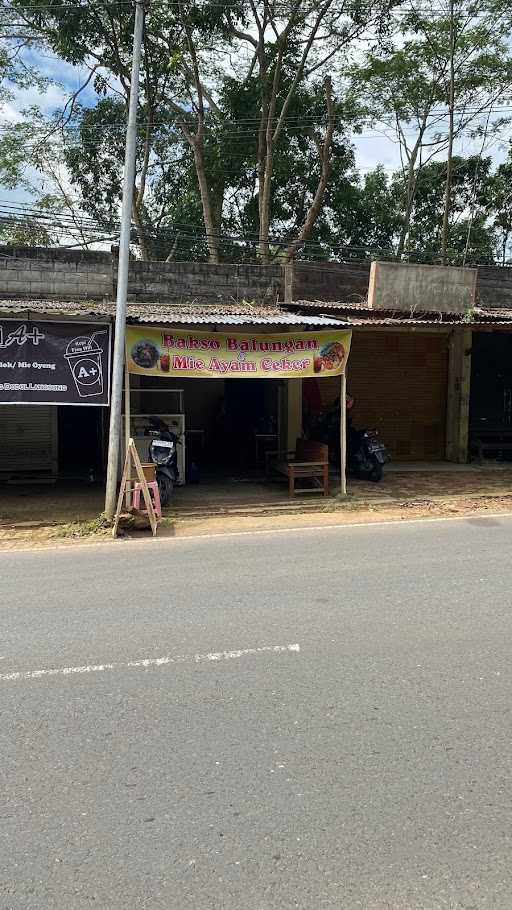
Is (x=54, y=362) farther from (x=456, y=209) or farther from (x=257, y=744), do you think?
(x=456, y=209)

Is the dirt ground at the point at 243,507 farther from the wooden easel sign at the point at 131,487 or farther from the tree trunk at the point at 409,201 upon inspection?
the tree trunk at the point at 409,201

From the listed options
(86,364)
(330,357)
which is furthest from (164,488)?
(330,357)

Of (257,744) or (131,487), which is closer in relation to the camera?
(257,744)

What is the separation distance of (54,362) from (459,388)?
31.7 ft

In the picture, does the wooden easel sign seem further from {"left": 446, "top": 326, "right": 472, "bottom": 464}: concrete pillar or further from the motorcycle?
{"left": 446, "top": 326, "right": 472, "bottom": 464}: concrete pillar

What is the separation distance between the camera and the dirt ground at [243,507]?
28.5 feet

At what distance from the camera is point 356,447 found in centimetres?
1280

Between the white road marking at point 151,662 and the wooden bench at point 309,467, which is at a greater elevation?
the wooden bench at point 309,467

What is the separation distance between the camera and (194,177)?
80.2 feet

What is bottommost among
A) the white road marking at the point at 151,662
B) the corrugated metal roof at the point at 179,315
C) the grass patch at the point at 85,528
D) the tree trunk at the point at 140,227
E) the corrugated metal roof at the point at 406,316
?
the grass patch at the point at 85,528

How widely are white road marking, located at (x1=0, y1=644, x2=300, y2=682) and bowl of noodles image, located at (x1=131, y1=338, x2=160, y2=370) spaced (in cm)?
607

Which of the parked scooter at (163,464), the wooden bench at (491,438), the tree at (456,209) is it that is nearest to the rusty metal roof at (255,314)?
the parked scooter at (163,464)

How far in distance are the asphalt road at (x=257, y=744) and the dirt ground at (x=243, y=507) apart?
8.86 ft

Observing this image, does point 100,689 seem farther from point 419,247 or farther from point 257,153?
point 419,247
